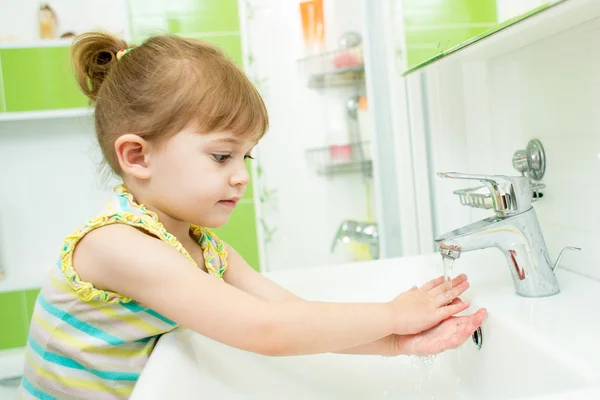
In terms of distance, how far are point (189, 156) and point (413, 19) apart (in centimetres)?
79

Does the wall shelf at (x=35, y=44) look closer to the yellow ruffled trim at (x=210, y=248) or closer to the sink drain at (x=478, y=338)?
the yellow ruffled trim at (x=210, y=248)

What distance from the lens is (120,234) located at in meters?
0.68

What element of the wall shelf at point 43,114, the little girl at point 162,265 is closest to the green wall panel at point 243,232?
the wall shelf at point 43,114

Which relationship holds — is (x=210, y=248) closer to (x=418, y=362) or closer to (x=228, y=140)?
(x=228, y=140)

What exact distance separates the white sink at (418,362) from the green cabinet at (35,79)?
1249 millimetres

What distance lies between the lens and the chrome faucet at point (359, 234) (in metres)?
1.84

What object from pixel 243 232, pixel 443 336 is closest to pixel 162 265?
pixel 443 336

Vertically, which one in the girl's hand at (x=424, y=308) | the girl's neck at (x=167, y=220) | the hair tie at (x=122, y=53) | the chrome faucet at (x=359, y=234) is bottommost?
the chrome faucet at (x=359, y=234)

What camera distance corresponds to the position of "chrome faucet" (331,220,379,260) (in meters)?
1.84

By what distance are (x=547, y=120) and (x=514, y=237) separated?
0.24 m

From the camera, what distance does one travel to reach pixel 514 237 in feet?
2.42

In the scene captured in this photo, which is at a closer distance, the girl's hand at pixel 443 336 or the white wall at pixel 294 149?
the girl's hand at pixel 443 336

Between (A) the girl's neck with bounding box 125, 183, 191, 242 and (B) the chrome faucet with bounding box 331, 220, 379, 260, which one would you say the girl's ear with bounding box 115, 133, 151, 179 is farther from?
(B) the chrome faucet with bounding box 331, 220, 379, 260

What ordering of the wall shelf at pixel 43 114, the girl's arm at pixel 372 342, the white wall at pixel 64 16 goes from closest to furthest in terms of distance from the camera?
the girl's arm at pixel 372 342, the wall shelf at pixel 43 114, the white wall at pixel 64 16
